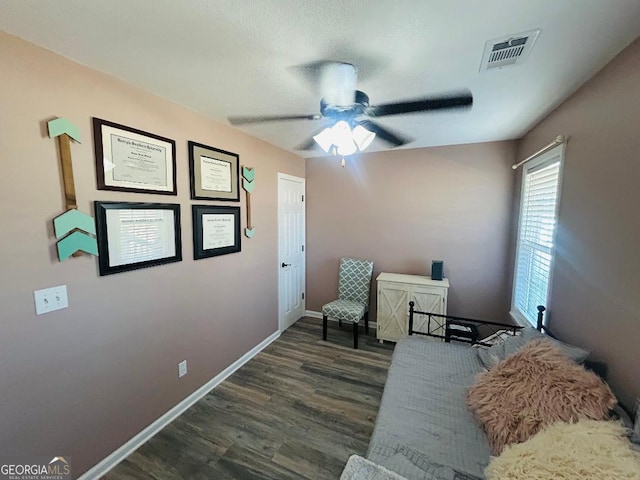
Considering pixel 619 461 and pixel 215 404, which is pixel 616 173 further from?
pixel 215 404

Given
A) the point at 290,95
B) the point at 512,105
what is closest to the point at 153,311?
the point at 290,95

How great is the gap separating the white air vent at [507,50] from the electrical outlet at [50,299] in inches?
100

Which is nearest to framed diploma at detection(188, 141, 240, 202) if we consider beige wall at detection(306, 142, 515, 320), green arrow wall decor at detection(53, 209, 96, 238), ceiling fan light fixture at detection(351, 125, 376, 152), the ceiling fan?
green arrow wall decor at detection(53, 209, 96, 238)

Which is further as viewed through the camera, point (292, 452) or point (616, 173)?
point (292, 452)

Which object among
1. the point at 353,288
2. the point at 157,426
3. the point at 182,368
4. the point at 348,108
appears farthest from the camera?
the point at 353,288

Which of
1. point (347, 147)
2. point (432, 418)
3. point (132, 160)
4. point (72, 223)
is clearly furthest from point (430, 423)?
point (132, 160)

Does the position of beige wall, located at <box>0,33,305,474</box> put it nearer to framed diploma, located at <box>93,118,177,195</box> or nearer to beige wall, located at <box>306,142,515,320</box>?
framed diploma, located at <box>93,118,177,195</box>

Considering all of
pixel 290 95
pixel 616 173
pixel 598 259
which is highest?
pixel 290 95

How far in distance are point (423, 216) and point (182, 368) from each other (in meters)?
3.06

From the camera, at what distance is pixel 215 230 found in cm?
247

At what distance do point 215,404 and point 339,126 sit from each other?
2421 millimetres

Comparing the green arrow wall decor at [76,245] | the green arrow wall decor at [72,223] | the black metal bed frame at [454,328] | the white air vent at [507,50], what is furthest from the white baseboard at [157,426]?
the white air vent at [507,50]

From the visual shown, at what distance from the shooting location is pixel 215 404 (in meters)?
2.31

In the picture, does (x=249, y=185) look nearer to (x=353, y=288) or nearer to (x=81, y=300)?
(x=81, y=300)
